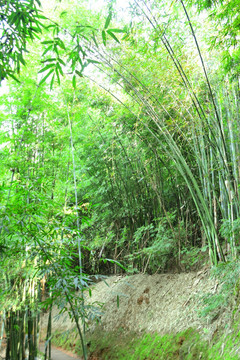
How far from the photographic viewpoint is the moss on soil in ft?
8.19

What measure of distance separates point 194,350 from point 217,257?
0.93 meters

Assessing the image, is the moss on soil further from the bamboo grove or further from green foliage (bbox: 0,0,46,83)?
green foliage (bbox: 0,0,46,83)

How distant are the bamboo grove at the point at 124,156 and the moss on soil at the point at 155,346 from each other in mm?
776

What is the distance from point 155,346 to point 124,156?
8.95 feet

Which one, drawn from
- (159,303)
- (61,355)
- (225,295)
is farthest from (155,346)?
(61,355)

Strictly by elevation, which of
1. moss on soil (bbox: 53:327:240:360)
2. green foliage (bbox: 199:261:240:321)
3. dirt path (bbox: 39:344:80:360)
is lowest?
dirt path (bbox: 39:344:80:360)

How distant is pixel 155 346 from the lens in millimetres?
3418

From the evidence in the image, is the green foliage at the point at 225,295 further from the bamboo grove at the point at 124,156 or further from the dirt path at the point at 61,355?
the dirt path at the point at 61,355

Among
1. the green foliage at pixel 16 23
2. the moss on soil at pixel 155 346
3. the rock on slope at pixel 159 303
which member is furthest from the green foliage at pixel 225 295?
the green foliage at pixel 16 23

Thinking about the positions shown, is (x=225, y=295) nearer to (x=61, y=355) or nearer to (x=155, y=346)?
(x=155, y=346)

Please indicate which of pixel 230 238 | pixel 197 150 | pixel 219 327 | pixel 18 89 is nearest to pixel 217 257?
pixel 230 238

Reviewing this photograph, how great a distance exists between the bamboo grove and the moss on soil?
776mm

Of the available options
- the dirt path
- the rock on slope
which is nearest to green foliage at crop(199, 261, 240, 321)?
the rock on slope

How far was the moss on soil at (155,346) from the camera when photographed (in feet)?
8.19
